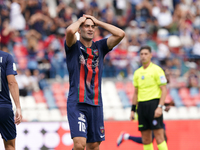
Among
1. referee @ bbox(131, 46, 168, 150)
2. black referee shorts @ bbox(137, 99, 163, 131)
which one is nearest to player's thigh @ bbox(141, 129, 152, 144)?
referee @ bbox(131, 46, 168, 150)

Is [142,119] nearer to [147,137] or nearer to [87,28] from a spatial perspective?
[147,137]

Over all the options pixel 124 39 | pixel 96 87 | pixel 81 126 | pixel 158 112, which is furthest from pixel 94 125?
pixel 124 39

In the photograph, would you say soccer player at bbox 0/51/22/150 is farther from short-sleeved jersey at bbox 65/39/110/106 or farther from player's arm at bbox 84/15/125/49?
player's arm at bbox 84/15/125/49

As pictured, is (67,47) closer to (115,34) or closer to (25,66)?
(115,34)

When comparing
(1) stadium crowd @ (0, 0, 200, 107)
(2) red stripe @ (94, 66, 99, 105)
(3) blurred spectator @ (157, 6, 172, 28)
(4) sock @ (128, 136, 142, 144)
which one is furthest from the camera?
(3) blurred spectator @ (157, 6, 172, 28)

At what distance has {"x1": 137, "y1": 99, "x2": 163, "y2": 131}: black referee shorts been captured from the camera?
692 centimetres

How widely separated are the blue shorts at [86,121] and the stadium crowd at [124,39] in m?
7.78

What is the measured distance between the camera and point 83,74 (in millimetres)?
5074

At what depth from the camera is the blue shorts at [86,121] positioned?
4.90 metres

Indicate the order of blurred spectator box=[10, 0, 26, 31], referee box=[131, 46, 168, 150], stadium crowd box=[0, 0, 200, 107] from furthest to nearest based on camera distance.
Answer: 1. blurred spectator box=[10, 0, 26, 31]
2. stadium crowd box=[0, 0, 200, 107]
3. referee box=[131, 46, 168, 150]

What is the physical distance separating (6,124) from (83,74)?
138 centimetres

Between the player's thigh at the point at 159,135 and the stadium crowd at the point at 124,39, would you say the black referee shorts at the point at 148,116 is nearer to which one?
the player's thigh at the point at 159,135

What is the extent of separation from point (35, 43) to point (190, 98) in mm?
6761

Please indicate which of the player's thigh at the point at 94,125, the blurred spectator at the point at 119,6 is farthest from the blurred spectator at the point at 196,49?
the player's thigh at the point at 94,125
